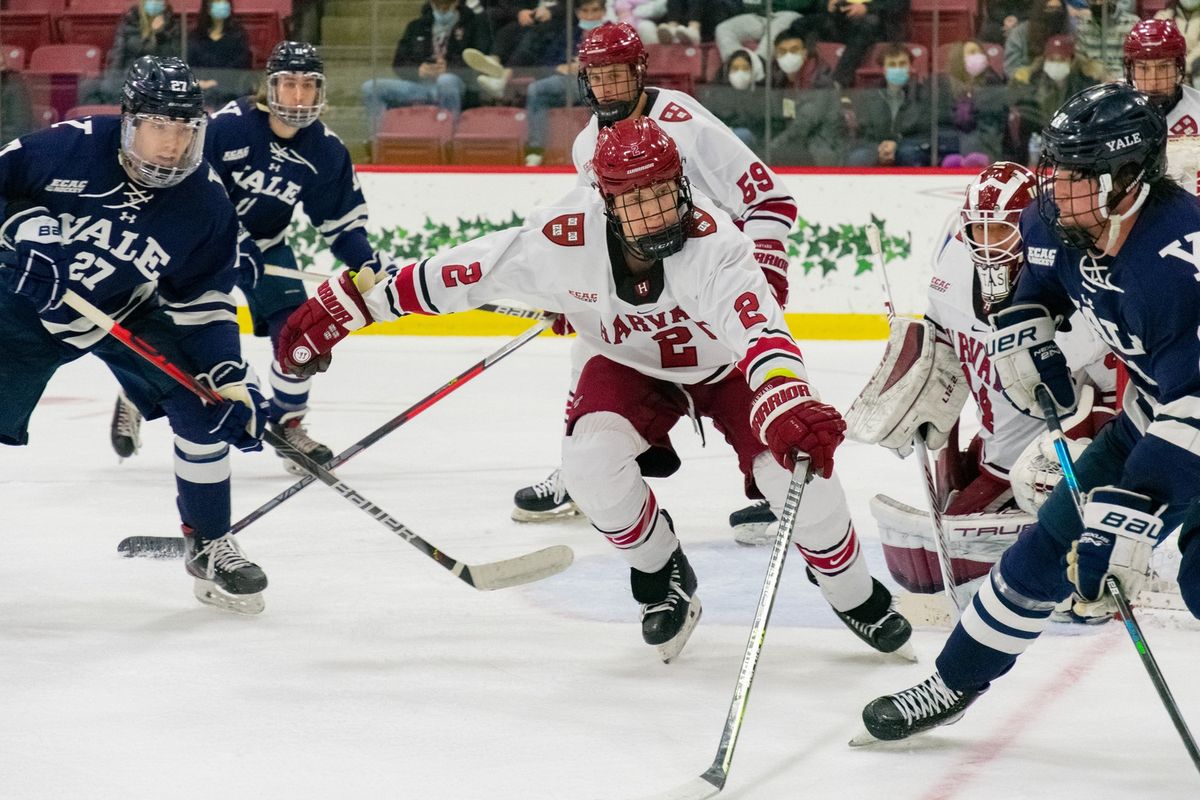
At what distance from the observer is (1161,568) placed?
3164 millimetres

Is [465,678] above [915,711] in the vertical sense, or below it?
below

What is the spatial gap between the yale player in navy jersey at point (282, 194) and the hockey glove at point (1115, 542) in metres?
2.81

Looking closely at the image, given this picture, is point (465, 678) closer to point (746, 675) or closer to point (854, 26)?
point (746, 675)

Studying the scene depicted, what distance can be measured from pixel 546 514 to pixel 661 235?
150cm

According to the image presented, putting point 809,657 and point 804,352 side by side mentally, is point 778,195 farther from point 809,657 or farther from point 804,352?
point 804,352

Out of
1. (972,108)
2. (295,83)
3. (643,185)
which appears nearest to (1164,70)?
(643,185)

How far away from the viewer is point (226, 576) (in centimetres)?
302

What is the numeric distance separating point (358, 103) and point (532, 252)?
4804 millimetres

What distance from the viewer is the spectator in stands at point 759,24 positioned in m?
6.97

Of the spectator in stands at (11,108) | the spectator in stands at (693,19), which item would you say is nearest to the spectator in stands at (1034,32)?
the spectator in stands at (693,19)

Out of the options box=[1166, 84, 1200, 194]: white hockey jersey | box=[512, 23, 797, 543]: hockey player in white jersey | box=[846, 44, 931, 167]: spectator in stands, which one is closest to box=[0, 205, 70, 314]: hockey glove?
box=[512, 23, 797, 543]: hockey player in white jersey

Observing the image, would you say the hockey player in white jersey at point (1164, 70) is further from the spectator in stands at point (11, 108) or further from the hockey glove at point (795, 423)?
the spectator in stands at point (11, 108)

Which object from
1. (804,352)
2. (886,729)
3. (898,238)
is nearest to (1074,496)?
(886,729)

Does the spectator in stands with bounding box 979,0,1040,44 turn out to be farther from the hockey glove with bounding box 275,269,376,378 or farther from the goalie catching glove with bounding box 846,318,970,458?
the hockey glove with bounding box 275,269,376,378
